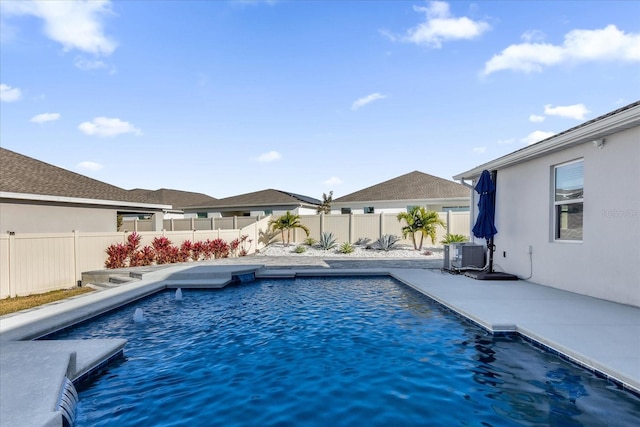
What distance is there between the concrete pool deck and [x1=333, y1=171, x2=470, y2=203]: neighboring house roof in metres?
15.7

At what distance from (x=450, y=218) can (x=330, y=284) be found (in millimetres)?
12401

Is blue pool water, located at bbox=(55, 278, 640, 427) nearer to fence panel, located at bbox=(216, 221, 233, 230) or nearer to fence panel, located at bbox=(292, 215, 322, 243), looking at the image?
fence panel, located at bbox=(292, 215, 322, 243)

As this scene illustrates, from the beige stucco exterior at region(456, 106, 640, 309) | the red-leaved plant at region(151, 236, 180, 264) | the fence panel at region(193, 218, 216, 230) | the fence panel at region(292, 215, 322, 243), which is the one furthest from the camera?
the fence panel at region(193, 218, 216, 230)

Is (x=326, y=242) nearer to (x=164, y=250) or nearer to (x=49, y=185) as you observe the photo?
(x=164, y=250)

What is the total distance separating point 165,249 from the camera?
49.8 feet

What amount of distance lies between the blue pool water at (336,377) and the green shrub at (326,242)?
42.8ft

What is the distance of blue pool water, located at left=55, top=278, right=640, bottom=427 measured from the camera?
3367mm

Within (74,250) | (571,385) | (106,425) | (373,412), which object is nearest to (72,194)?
(74,250)

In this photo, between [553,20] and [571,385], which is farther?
[553,20]

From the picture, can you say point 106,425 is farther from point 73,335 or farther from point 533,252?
point 533,252

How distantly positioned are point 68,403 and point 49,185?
1164cm

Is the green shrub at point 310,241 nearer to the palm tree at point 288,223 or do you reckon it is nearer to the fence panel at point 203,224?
Result: the palm tree at point 288,223

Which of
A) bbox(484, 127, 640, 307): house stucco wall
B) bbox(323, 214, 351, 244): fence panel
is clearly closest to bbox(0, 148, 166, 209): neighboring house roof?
bbox(323, 214, 351, 244): fence panel

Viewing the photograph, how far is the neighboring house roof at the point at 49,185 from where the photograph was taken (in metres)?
10.9
